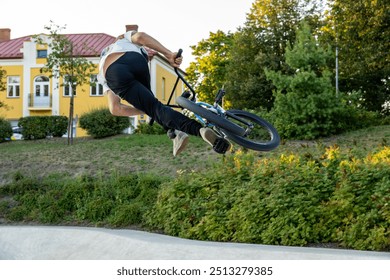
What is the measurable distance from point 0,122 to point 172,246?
19.4 metres

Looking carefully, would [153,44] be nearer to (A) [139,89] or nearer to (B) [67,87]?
(A) [139,89]

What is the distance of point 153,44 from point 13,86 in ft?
135

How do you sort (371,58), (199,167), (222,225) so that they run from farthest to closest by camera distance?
1. (371,58)
2. (199,167)
3. (222,225)

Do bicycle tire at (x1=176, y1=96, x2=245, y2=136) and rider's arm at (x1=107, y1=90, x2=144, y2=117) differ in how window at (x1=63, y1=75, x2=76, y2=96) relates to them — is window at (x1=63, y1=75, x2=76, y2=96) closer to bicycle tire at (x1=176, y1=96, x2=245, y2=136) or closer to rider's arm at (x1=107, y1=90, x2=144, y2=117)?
rider's arm at (x1=107, y1=90, x2=144, y2=117)

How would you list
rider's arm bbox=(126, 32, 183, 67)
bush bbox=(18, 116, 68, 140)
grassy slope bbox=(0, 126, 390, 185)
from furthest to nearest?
1. bush bbox=(18, 116, 68, 140)
2. grassy slope bbox=(0, 126, 390, 185)
3. rider's arm bbox=(126, 32, 183, 67)

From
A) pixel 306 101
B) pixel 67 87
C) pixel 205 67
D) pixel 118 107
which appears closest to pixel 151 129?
pixel 205 67

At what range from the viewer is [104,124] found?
79.3 feet

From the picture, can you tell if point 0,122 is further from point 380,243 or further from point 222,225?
point 380,243

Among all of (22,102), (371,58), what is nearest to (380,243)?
(371,58)

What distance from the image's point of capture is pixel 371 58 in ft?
84.7

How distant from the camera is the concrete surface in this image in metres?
8.73

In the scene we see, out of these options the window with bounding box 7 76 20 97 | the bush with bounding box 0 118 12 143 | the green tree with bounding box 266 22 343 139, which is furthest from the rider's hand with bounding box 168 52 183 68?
the window with bounding box 7 76 20 97

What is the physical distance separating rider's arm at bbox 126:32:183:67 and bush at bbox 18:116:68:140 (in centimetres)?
2132

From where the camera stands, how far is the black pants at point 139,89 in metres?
5.98
